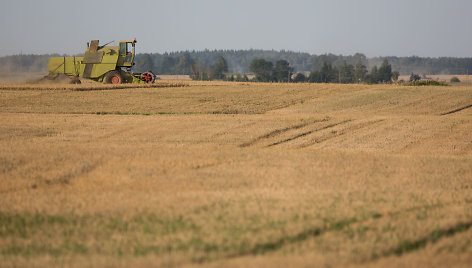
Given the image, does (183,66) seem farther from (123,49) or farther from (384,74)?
(123,49)

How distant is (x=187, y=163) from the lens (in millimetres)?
12422

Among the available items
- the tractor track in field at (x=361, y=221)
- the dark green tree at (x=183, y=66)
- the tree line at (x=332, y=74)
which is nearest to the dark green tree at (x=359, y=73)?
the tree line at (x=332, y=74)

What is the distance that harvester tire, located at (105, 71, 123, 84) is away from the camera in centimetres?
3759

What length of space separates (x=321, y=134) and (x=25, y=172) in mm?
10953

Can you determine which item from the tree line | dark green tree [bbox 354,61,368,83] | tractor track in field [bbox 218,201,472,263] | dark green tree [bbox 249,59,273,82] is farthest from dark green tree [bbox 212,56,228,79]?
tractor track in field [bbox 218,201,472,263]

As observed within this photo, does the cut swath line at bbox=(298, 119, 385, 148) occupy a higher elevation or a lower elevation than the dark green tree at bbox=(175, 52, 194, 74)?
lower

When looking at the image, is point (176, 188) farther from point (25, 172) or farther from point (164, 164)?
point (25, 172)

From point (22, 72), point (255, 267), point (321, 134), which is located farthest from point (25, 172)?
point (22, 72)

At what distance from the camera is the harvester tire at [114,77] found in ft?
123

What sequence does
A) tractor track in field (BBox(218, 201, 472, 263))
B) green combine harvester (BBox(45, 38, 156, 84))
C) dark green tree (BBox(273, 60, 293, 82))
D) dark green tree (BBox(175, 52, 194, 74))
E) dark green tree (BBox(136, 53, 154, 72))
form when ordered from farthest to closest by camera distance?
dark green tree (BBox(136, 53, 154, 72)) < dark green tree (BBox(175, 52, 194, 74)) < dark green tree (BBox(273, 60, 293, 82)) < green combine harvester (BBox(45, 38, 156, 84)) < tractor track in field (BBox(218, 201, 472, 263))

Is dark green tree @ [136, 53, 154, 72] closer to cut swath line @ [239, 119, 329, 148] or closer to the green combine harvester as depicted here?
the green combine harvester

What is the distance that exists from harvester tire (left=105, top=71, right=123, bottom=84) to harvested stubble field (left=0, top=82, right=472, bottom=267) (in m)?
17.1

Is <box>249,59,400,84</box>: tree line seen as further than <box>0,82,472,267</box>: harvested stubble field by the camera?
Yes

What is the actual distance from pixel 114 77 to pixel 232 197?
29.7 metres
